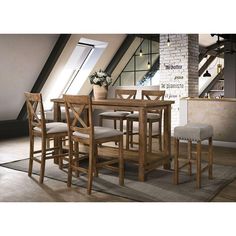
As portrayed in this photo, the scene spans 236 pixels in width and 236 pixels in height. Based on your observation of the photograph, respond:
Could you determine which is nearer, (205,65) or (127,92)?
(127,92)

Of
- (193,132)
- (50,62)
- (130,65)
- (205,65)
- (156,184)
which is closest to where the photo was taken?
(193,132)

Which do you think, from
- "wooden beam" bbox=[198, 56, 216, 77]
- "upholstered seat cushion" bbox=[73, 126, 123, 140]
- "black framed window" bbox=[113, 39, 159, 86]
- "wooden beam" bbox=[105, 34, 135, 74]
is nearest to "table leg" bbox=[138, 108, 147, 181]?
"upholstered seat cushion" bbox=[73, 126, 123, 140]

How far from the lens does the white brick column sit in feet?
22.2

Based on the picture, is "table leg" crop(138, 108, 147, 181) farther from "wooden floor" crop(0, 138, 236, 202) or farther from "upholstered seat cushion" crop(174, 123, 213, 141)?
"wooden floor" crop(0, 138, 236, 202)

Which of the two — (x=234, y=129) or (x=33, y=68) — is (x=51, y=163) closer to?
(x=33, y=68)

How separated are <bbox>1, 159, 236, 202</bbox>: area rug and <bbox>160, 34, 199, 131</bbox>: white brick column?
266 centimetres

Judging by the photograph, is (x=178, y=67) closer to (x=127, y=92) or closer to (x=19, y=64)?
(x=127, y=92)

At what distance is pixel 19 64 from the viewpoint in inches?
247

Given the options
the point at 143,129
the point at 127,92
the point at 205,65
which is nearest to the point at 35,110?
the point at 143,129

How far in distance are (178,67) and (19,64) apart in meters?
3.18
